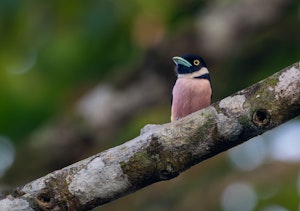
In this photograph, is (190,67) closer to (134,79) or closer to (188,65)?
(188,65)

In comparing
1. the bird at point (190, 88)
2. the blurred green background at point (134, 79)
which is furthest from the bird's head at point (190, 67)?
the blurred green background at point (134, 79)

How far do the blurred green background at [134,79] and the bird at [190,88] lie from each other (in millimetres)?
2727

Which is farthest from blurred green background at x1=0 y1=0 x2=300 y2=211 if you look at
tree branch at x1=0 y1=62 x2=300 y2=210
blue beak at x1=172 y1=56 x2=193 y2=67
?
tree branch at x1=0 y1=62 x2=300 y2=210

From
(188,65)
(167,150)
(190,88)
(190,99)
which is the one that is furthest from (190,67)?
(167,150)

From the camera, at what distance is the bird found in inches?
Result: 165

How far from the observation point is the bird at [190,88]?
4195 mm

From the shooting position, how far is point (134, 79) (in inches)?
295

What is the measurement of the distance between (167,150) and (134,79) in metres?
3.82

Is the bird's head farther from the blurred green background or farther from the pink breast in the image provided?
the blurred green background

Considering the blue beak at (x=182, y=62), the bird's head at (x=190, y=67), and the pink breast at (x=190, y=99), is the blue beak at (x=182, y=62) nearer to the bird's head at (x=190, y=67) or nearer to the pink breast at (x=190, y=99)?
the bird's head at (x=190, y=67)

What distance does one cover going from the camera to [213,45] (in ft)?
24.7

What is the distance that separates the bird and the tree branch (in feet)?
1.32

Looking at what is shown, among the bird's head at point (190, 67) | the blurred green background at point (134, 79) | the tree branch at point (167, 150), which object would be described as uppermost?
the blurred green background at point (134, 79)

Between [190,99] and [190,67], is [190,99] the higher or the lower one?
the lower one
